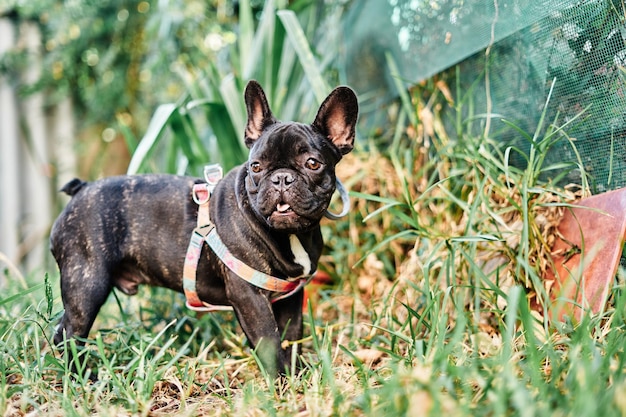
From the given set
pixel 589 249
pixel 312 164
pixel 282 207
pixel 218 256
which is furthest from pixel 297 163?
pixel 589 249

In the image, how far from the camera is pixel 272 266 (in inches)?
85.5

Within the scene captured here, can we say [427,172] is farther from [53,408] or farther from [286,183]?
[53,408]

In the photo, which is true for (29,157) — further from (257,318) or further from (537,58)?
(537,58)

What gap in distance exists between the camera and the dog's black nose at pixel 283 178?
6.52ft

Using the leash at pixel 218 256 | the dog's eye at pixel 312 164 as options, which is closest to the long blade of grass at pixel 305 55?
the leash at pixel 218 256

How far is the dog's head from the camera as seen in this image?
199 cm

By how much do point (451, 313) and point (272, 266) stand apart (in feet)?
2.98

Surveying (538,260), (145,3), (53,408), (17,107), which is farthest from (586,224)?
(17,107)

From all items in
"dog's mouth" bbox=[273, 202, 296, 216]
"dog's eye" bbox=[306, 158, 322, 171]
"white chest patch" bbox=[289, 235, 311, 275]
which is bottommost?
"white chest patch" bbox=[289, 235, 311, 275]

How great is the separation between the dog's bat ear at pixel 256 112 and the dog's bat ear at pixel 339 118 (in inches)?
8.3

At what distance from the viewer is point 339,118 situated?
224 cm

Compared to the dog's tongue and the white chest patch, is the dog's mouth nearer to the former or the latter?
the dog's tongue

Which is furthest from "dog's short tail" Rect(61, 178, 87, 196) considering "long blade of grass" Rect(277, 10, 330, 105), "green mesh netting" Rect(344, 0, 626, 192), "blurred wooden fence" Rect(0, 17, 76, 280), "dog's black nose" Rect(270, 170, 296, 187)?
"blurred wooden fence" Rect(0, 17, 76, 280)

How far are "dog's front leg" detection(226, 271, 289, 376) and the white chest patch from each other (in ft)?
0.62
